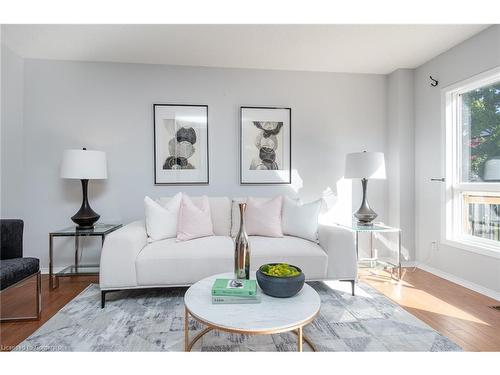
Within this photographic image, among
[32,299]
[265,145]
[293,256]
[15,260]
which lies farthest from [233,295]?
[265,145]

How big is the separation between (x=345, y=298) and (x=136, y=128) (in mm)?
2840

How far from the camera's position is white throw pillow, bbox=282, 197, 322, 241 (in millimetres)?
2703

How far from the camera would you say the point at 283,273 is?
5.18ft

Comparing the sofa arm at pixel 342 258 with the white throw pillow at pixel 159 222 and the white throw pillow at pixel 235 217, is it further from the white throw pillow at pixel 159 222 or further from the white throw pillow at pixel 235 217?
the white throw pillow at pixel 159 222

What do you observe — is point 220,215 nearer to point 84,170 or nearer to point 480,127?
point 84,170

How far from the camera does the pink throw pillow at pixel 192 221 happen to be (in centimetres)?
261

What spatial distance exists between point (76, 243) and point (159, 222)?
120 cm

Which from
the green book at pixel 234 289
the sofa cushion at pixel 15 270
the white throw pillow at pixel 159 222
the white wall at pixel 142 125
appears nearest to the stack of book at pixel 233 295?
the green book at pixel 234 289

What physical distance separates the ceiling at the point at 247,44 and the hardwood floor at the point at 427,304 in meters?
2.40
